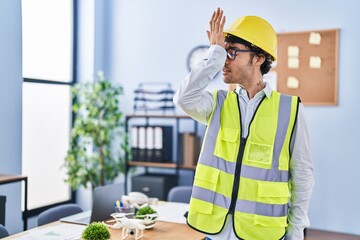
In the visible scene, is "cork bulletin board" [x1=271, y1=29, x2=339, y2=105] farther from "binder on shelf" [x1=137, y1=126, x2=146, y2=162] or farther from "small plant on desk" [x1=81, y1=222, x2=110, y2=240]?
"small plant on desk" [x1=81, y1=222, x2=110, y2=240]

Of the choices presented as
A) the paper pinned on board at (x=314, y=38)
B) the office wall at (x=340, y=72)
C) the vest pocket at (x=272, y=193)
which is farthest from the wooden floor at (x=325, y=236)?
the vest pocket at (x=272, y=193)

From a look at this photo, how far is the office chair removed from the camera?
2934 mm

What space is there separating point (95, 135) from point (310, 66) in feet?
7.70

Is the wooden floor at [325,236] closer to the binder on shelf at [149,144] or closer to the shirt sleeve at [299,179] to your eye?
the binder on shelf at [149,144]

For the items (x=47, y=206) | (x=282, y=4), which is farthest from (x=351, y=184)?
(x=47, y=206)

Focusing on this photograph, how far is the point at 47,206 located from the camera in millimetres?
4848

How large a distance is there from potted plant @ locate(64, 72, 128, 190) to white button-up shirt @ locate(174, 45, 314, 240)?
3.03 meters

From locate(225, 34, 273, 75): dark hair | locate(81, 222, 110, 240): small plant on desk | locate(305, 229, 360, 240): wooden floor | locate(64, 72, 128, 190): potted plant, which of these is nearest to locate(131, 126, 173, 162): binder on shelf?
locate(64, 72, 128, 190): potted plant

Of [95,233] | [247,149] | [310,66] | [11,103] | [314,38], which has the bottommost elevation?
[95,233]

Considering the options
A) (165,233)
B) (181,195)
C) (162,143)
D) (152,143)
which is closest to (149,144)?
(152,143)

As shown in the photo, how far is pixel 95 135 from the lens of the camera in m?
4.78

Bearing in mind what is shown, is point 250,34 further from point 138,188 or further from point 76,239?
point 138,188

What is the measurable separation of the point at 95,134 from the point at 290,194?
10.5 feet

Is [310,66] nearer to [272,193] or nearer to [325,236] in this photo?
[325,236]
